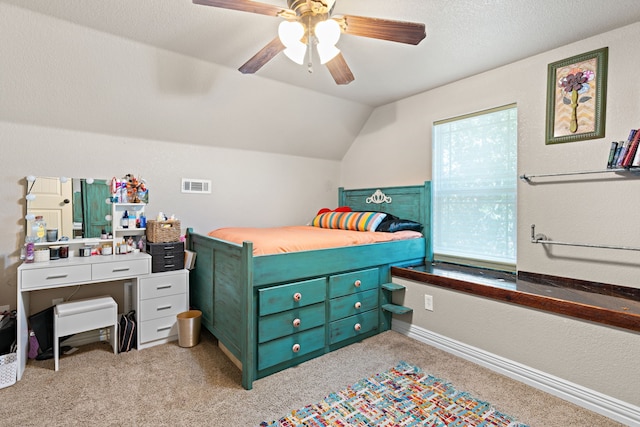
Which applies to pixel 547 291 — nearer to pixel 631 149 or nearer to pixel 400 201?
pixel 631 149

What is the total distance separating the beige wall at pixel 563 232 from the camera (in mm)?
1843

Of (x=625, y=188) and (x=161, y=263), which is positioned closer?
(x=625, y=188)

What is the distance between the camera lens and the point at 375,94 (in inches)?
134

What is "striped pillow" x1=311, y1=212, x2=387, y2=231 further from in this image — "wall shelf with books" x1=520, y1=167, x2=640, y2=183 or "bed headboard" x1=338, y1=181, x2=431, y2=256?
"wall shelf with books" x1=520, y1=167, x2=640, y2=183

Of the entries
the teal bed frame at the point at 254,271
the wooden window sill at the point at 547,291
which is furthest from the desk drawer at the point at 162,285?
the wooden window sill at the point at 547,291

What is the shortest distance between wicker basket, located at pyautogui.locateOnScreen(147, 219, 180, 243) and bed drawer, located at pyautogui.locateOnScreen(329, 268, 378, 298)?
58.0 inches

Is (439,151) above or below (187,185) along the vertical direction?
above

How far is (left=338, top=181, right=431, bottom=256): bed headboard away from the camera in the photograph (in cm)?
327

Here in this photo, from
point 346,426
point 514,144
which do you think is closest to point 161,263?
point 346,426

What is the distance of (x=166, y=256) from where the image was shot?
267 cm

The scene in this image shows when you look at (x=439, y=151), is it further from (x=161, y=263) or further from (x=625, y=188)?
(x=161, y=263)

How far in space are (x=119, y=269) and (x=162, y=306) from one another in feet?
1.48

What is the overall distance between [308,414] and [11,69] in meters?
3.02

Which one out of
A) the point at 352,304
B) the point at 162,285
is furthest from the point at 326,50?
the point at 162,285
